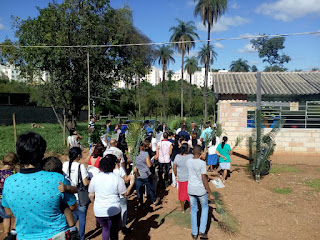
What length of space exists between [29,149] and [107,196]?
1.85 metres

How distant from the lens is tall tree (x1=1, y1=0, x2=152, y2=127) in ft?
58.5

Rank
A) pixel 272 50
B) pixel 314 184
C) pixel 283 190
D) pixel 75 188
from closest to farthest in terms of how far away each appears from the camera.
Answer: pixel 75 188 < pixel 283 190 < pixel 314 184 < pixel 272 50

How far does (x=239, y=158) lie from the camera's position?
1297 cm

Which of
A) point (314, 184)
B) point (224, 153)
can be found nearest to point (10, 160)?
point (224, 153)

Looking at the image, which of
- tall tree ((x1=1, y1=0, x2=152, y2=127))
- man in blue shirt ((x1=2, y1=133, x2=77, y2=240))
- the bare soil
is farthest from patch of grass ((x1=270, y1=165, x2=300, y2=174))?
tall tree ((x1=1, y1=0, x2=152, y2=127))

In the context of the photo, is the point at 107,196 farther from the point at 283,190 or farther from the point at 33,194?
the point at 283,190

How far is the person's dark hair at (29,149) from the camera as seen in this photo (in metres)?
2.23

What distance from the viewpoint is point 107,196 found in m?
3.85

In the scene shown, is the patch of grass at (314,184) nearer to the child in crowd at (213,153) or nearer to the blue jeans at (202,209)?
the child in crowd at (213,153)

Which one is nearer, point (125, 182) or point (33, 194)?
point (33, 194)

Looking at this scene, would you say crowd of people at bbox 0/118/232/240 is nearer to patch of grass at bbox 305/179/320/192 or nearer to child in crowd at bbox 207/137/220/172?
child in crowd at bbox 207/137/220/172

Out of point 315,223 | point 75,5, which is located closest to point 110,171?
point 315,223

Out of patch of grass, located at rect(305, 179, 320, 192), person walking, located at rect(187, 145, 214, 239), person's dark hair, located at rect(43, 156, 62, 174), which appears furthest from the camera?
patch of grass, located at rect(305, 179, 320, 192)

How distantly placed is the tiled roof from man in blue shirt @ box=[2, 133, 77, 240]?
12.4 meters
